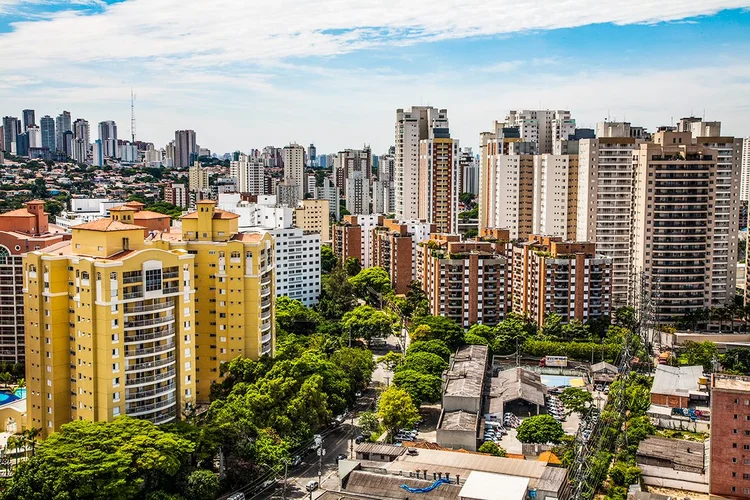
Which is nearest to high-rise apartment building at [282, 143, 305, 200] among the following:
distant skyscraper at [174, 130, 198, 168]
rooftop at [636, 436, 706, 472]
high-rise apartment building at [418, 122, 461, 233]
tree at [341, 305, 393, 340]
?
distant skyscraper at [174, 130, 198, 168]

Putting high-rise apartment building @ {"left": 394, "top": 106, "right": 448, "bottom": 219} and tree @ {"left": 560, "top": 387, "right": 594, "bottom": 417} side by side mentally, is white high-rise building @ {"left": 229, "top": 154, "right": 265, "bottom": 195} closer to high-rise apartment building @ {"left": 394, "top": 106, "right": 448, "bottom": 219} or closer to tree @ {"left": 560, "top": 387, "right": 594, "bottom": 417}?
high-rise apartment building @ {"left": 394, "top": 106, "right": 448, "bottom": 219}

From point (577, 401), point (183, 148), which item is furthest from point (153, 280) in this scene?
point (183, 148)

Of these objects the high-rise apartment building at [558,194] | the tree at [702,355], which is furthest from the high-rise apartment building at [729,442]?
the high-rise apartment building at [558,194]

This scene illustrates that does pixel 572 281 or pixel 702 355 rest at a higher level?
pixel 572 281

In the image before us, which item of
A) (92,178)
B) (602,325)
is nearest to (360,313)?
(602,325)

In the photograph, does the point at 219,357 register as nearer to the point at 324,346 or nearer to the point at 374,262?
the point at 324,346

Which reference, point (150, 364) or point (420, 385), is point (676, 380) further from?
point (150, 364)
